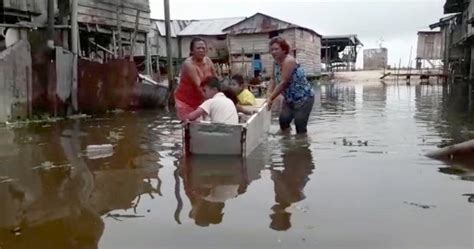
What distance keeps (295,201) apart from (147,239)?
161 cm

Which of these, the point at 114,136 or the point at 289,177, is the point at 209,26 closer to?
the point at 114,136

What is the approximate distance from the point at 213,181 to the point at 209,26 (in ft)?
123

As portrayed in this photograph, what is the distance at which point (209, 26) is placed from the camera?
42.3m

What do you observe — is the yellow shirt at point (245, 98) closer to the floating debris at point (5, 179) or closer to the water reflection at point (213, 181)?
the water reflection at point (213, 181)

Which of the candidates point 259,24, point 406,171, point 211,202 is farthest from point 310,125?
point 259,24

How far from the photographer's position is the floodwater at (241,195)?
3.95 m

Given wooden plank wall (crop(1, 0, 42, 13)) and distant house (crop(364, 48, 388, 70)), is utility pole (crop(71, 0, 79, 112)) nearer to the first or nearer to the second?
wooden plank wall (crop(1, 0, 42, 13))

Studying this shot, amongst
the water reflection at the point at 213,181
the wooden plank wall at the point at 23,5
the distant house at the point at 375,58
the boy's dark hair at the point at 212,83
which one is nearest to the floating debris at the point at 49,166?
the water reflection at the point at 213,181

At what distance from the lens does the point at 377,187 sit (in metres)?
5.48

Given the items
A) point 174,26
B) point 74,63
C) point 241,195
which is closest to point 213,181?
point 241,195

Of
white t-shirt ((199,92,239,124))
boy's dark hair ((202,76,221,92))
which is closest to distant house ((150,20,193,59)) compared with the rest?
boy's dark hair ((202,76,221,92))

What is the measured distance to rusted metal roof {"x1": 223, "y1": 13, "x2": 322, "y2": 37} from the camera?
3919cm

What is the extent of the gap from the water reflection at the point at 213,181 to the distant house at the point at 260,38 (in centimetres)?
3133

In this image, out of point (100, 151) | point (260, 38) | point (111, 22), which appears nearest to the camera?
point (100, 151)
